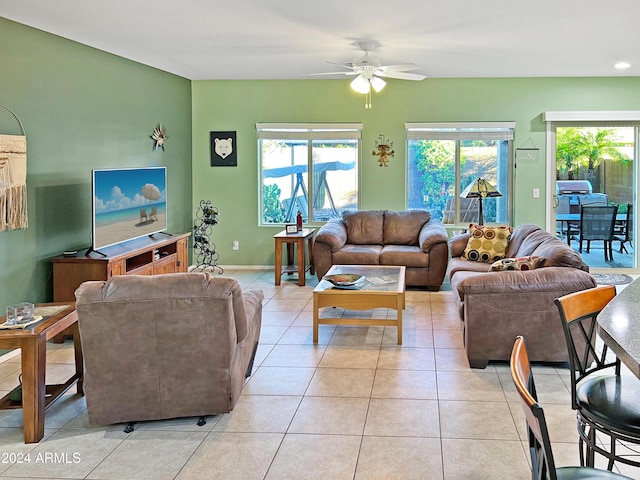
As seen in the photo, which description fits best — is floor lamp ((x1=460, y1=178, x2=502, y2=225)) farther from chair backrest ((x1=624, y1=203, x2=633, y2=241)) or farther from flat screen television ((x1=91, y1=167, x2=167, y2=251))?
flat screen television ((x1=91, y1=167, x2=167, y2=251))

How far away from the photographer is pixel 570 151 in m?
8.05

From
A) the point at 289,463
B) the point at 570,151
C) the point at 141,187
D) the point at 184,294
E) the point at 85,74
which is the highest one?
the point at 85,74

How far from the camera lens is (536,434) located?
1.46 m

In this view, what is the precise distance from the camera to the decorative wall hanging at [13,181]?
4.45 meters

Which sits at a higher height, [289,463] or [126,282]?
[126,282]

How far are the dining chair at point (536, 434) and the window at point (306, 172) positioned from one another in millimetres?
6751

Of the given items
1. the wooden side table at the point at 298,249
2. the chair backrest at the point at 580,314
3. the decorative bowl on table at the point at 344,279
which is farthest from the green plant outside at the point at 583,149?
the chair backrest at the point at 580,314

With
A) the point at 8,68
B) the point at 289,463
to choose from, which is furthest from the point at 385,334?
the point at 8,68

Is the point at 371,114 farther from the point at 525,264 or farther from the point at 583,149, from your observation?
the point at 525,264

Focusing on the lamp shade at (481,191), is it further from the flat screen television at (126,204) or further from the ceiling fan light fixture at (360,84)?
the flat screen television at (126,204)

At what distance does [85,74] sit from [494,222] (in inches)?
211

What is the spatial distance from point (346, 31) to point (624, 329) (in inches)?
166

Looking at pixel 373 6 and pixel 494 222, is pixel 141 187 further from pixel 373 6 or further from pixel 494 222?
pixel 494 222

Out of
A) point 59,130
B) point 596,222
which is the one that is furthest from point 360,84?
point 596,222
